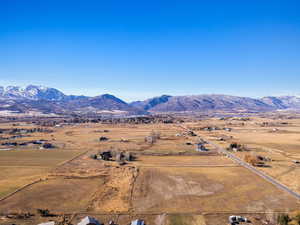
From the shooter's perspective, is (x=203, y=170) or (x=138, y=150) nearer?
(x=203, y=170)

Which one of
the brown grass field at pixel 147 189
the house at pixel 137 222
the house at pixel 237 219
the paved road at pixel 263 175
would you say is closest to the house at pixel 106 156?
the brown grass field at pixel 147 189

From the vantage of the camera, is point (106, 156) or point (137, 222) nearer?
point (137, 222)

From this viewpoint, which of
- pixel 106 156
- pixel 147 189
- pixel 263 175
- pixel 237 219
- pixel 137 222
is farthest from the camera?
pixel 106 156

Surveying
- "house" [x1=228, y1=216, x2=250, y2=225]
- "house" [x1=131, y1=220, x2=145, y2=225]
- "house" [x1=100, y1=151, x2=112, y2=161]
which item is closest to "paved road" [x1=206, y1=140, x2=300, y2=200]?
"house" [x1=228, y1=216, x2=250, y2=225]

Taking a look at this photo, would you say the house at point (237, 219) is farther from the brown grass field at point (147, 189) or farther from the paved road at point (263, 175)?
the paved road at point (263, 175)

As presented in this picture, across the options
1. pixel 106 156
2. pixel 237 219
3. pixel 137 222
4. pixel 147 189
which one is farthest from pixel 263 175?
pixel 106 156

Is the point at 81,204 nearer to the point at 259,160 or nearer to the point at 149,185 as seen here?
the point at 149,185

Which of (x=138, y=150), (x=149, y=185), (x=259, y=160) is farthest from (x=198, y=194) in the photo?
(x=138, y=150)

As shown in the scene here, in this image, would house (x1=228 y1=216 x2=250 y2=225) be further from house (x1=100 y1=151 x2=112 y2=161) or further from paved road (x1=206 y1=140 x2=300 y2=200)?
house (x1=100 y1=151 x2=112 y2=161)

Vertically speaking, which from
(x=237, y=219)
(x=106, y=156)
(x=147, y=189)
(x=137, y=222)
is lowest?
(x=147, y=189)

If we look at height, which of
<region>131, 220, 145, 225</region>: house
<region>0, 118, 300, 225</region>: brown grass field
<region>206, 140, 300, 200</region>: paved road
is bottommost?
<region>0, 118, 300, 225</region>: brown grass field

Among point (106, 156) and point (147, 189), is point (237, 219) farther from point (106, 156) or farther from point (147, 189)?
point (106, 156)
